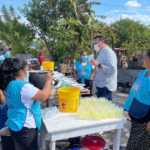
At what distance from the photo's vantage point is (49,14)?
12.2 m

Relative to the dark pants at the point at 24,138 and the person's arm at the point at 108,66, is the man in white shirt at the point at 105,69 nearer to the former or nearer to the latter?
the person's arm at the point at 108,66

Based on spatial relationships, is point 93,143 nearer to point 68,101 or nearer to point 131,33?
point 68,101

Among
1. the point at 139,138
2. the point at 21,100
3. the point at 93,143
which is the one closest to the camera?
the point at 21,100

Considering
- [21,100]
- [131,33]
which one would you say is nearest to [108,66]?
[21,100]

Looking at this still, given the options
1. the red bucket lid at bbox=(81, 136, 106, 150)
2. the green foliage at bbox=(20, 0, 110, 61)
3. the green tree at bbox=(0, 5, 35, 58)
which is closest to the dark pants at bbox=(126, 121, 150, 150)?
the red bucket lid at bbox=(81, 136, 106, 150)

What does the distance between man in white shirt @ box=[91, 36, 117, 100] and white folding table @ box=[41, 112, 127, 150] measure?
105cm

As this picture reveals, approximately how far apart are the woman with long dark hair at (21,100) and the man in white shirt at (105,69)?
1.39m

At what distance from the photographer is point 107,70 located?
262cm

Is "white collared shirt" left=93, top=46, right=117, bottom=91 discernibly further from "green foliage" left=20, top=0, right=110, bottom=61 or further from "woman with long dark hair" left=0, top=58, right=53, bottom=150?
"green foliage" left=20, top=0, right=110, bottom=61

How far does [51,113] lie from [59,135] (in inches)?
13.1

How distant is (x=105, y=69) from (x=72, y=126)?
4.51ft

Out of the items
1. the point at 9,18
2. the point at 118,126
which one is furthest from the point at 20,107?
the point at 9,18

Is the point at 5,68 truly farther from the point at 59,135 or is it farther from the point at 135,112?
the point at 135,112

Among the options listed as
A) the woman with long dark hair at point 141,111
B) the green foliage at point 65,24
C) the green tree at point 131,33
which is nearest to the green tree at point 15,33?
the green foliage at point 65,24
